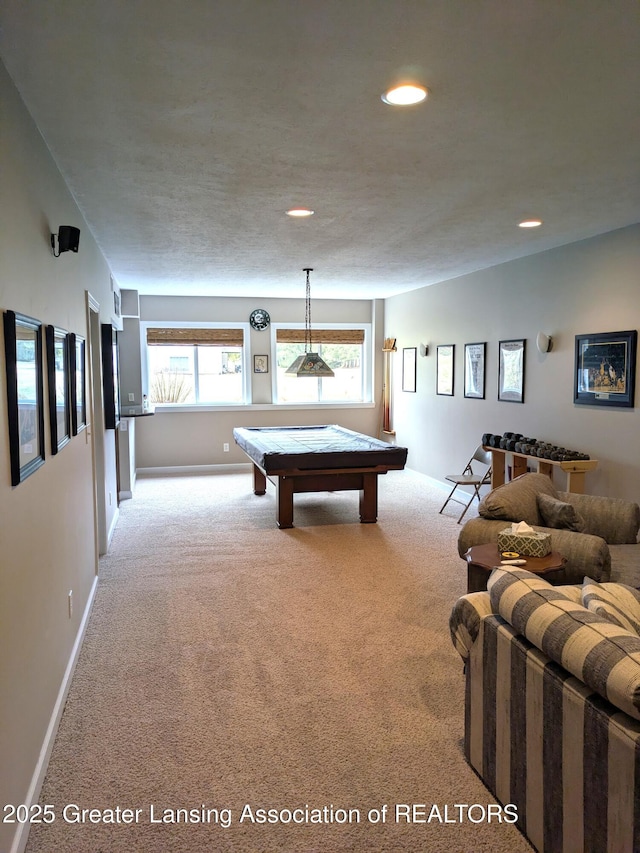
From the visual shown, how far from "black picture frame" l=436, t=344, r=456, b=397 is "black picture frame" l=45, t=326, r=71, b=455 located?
15.6 feet

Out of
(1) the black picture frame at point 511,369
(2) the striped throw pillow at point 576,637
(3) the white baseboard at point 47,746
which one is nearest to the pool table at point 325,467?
(1) the black picture frame at point 511,369

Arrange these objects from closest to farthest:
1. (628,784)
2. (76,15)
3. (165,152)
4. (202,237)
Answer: (628,784)
(76,15)
(165,152)
(202,237)

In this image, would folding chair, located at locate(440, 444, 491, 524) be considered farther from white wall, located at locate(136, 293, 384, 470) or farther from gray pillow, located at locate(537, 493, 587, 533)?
white wall, located at locate(136, 293, 384, 470)

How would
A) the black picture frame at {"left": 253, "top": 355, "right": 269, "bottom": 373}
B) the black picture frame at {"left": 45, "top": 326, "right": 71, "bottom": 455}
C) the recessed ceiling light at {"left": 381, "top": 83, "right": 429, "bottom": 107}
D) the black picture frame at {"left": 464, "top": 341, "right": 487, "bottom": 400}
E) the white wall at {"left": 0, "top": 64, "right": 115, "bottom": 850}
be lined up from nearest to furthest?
1. the white wall at {"left": 0, "top": 64, "right": 115, "bottom": 850}
2. the recessed ceiling light at {"left": 381, "top": 83, "right": 429, "bottom": 107}
3. the black picture frame at {"left": 45, "top": 326, "right": 71, "bottom": 455}
4. the black picture frame at {"left": 464, "top": 341, "right": 487, "bottom": 400}
5. the black picture frame at {"left": 253, "top": 355, "right": 269, "bottom": 373}

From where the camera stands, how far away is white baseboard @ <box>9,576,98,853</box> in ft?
6.05

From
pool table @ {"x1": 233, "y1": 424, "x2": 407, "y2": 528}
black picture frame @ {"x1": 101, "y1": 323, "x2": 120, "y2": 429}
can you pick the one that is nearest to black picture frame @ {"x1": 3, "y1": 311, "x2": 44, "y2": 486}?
black picture frame @ {"x1": 101, "y1": 323, "x2": 120, "y2": 429}

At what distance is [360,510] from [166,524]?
191 cm

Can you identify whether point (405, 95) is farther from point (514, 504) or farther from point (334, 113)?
point (514, 504)

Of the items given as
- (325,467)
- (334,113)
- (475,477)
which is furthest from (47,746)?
(475,477)

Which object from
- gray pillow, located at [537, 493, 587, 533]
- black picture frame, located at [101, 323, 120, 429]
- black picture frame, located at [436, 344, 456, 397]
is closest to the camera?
gray pillow, located at [537, 493, 587, 533]

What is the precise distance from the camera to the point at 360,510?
230 inches

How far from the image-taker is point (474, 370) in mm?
6367

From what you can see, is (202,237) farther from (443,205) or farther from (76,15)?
(76,15)

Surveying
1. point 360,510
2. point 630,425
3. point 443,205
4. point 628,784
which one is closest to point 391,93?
point 443,205
